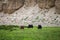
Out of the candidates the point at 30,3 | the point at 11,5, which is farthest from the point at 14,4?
the point at 30,3

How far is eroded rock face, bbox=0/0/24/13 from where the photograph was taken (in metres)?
47.0

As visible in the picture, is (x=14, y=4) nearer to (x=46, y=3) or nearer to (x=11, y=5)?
(x=11, y=5)

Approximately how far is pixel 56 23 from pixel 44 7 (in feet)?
30.8

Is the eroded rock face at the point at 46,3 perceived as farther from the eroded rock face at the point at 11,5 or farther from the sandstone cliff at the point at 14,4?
the eroded rock face at the point at 11,5

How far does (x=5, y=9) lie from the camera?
47.5m

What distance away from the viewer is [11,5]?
47594 mm

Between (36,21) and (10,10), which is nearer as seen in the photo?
(36,21)

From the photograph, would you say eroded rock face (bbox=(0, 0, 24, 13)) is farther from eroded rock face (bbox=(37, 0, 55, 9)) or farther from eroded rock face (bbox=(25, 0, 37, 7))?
eroded rock face (bbox=(37, 0, 55, 9))

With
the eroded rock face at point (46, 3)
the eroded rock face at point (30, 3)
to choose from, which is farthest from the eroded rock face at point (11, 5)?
the eroded rock face at point (46, 3)

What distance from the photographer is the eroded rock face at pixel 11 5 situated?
47031 mm

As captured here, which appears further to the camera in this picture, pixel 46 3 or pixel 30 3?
pixel 30 3

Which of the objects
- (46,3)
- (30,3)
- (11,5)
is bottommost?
(11,5)

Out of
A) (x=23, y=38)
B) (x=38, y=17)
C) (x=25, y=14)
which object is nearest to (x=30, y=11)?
(x=25, y=14)

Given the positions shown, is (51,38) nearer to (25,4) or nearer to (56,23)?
(56,23)
